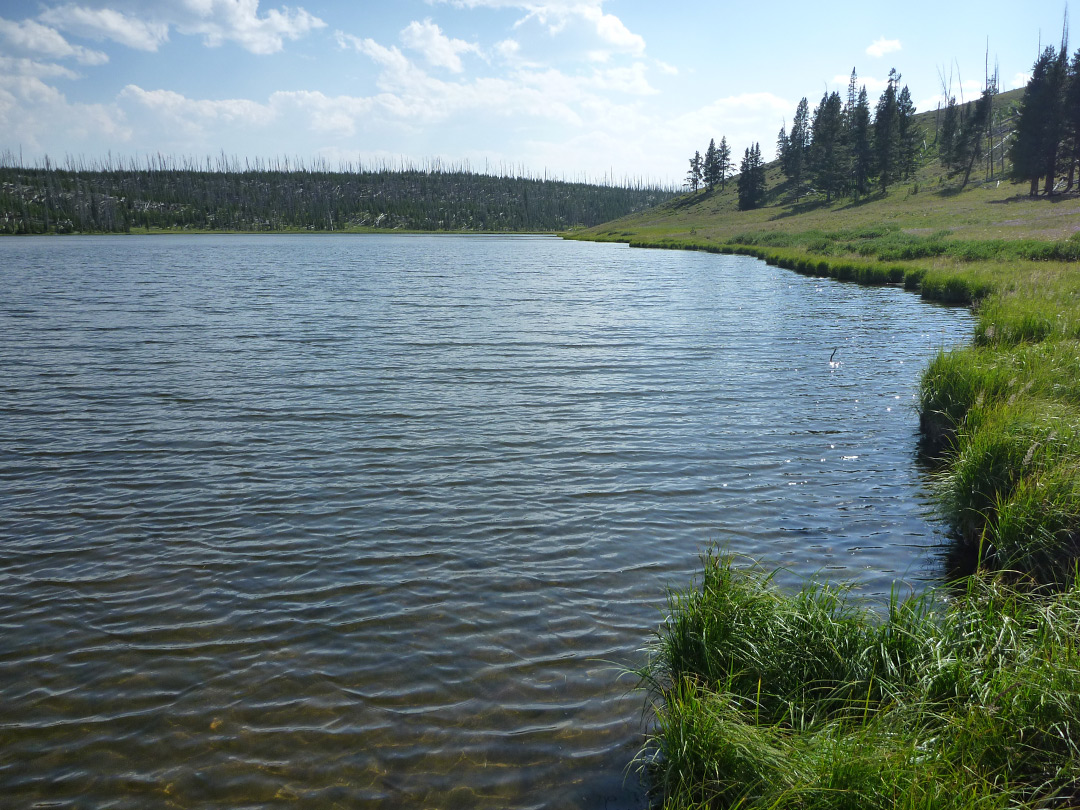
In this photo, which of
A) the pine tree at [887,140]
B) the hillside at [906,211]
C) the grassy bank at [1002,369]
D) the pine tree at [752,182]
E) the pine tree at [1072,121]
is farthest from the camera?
the pine tree at [752,182]

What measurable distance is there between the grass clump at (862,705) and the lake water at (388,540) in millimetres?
990

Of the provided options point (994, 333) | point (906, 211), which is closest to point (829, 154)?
point (906, 211)

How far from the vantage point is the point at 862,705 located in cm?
521

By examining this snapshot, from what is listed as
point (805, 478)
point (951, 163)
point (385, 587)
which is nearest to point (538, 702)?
point (385, 587)

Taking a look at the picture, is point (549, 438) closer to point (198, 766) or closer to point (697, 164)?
point (198, 766)

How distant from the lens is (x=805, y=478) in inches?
483

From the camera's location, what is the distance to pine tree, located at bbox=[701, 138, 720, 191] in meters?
176

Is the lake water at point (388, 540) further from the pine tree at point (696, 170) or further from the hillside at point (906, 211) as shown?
the pine tree at point (696, 170)

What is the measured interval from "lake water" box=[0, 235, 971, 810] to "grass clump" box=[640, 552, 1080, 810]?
0.99 metres

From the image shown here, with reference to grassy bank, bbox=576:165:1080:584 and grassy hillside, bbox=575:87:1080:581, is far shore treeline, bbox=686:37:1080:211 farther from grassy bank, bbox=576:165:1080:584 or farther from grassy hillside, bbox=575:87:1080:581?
grassy bank, bbox=576:165:1080:584

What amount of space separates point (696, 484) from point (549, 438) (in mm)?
3595

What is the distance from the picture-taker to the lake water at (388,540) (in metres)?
5.86

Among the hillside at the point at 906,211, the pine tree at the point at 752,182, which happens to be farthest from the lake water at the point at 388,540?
the pine tree at the point at 752,182

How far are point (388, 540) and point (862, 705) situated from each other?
6422 mm
